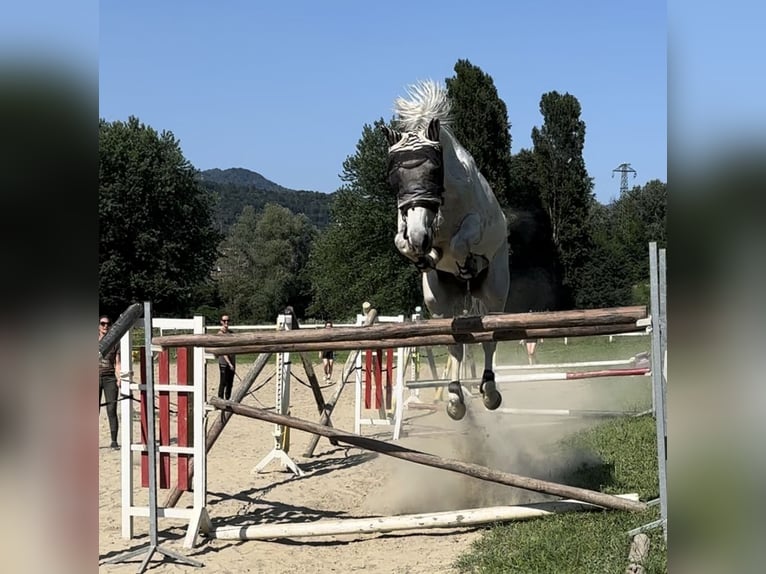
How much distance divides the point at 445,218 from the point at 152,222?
27.7m

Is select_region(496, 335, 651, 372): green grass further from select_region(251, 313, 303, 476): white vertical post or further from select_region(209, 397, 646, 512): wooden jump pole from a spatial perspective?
select_region(209, 397, 646, 512): wooden jump pole

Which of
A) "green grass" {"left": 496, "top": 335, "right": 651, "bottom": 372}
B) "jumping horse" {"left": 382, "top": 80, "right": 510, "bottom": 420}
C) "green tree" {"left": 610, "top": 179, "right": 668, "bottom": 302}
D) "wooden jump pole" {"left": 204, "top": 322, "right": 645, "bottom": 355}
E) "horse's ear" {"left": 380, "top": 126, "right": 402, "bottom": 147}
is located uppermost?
→ "green tree" {"left": 610, "top": 179, "right": 668, "bottom": 302}

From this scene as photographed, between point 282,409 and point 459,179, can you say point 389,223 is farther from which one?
point 459,179

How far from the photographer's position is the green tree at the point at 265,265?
4756 centimetres

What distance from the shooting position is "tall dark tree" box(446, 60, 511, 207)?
26016 mm

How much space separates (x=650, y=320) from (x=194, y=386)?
9.29ft

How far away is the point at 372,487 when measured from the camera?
5.84 m

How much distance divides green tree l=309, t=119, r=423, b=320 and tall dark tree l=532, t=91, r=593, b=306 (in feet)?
21.2

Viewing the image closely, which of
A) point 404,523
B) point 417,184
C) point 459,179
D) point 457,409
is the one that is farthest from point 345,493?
point 417,184

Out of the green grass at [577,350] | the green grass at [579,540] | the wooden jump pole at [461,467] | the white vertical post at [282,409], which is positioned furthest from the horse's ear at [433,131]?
the green grass at [577,350]

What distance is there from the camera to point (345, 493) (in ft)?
18.6

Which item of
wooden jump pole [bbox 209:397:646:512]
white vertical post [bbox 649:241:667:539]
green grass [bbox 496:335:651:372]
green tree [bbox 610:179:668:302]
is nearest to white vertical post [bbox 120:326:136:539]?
wooden jump pole [bbox 209:397:646:512]

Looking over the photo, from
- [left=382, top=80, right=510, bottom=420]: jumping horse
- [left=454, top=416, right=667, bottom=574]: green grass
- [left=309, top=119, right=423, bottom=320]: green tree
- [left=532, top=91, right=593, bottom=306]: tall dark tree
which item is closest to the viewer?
[left=454, top=416, right=667, bottom=574]: green grass
